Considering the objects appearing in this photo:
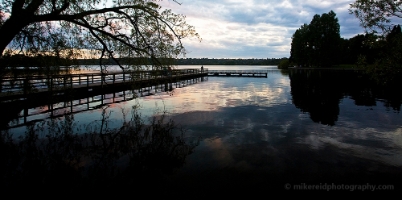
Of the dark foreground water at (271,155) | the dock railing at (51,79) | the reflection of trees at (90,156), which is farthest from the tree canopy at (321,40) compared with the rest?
the reflection of trees at (90,156)

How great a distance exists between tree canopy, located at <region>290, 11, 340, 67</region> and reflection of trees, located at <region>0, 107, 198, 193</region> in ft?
336

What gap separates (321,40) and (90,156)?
107m

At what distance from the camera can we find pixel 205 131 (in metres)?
12.5

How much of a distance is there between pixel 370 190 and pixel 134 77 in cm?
1196

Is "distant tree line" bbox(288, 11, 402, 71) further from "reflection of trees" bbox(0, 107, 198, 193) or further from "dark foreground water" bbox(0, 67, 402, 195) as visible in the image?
"reflection of trees" bbox(0, 107, 198, 193)

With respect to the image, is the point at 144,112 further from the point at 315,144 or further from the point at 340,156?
the point at 340,156

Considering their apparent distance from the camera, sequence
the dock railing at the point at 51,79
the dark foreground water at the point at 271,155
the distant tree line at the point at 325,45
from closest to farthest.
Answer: the dark foreground water at the point at 271,155 → the dock railing at the point at 51,79 → the distant tree line at the point at 325,45

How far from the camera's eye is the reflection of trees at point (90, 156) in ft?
23.1

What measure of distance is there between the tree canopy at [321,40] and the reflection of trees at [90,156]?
10254 cm

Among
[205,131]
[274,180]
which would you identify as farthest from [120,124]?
[274,180]

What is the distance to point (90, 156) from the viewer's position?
8727mm

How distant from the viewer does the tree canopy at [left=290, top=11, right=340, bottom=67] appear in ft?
326

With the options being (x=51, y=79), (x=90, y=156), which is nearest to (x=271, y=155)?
(x=90, y=156)

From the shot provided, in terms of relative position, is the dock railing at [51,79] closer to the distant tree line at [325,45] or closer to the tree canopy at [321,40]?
the distant tree line at [325,45]
